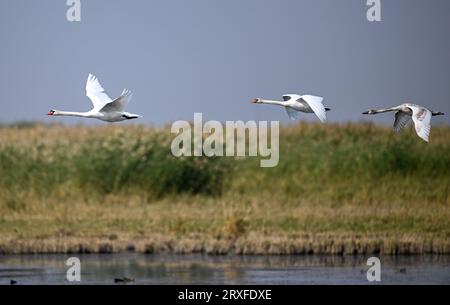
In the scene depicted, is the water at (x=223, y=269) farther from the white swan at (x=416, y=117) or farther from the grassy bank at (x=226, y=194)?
the white swan at (x=416, y=117)

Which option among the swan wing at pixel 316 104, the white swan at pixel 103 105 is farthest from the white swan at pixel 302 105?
the white swan at pixel 103 105

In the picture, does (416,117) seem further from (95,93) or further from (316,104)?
(95,93)

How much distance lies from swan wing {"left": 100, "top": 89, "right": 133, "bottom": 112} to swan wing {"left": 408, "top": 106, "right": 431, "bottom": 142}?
4147mm

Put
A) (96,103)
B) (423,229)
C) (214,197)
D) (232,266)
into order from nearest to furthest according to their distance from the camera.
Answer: (96,103)
(232,266)
(423,229)
(214,197)

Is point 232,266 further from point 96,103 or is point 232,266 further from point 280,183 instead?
point 280,183

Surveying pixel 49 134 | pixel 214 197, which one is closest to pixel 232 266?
pixel 214 197

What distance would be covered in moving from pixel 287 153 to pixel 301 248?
8.66 metres

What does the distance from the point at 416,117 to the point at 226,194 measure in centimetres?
1245

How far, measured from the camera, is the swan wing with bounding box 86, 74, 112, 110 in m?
25.8

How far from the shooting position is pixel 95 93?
26203mm

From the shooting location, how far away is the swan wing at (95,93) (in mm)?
25834

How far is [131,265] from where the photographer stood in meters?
28.3

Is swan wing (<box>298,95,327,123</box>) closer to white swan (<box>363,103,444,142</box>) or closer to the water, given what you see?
white swan (<box>363,103,444,142</box>)

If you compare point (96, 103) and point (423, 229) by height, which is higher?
point (96, 103)
